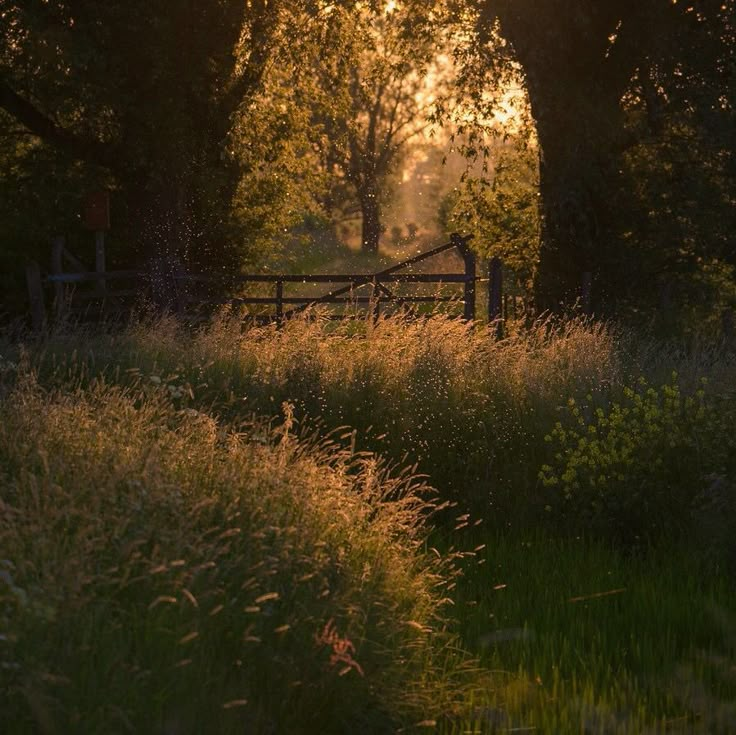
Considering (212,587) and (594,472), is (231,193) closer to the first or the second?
(594,472)

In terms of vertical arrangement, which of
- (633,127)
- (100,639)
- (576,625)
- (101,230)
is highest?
(633,127)

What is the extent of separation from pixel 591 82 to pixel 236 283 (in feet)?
27.2

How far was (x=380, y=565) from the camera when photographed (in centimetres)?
621

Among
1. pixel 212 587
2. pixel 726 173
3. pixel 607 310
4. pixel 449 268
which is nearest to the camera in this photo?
pixel 212 587

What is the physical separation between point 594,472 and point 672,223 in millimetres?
11769

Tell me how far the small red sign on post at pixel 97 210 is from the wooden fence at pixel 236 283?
26.4 inches

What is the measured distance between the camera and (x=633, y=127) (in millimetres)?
20234

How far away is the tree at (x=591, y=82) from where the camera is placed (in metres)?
19.4

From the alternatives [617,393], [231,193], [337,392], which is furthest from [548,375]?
[231,193]

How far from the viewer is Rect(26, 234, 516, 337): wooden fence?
63.4 feet

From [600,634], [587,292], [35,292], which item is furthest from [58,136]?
[600,634]

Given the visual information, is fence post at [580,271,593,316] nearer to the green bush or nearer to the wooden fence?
the wooden fence

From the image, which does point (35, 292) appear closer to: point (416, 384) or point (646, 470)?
point (416, 384)

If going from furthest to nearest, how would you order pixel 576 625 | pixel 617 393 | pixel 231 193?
pixel 231 193, pixel 617 393, pixel 576 625
